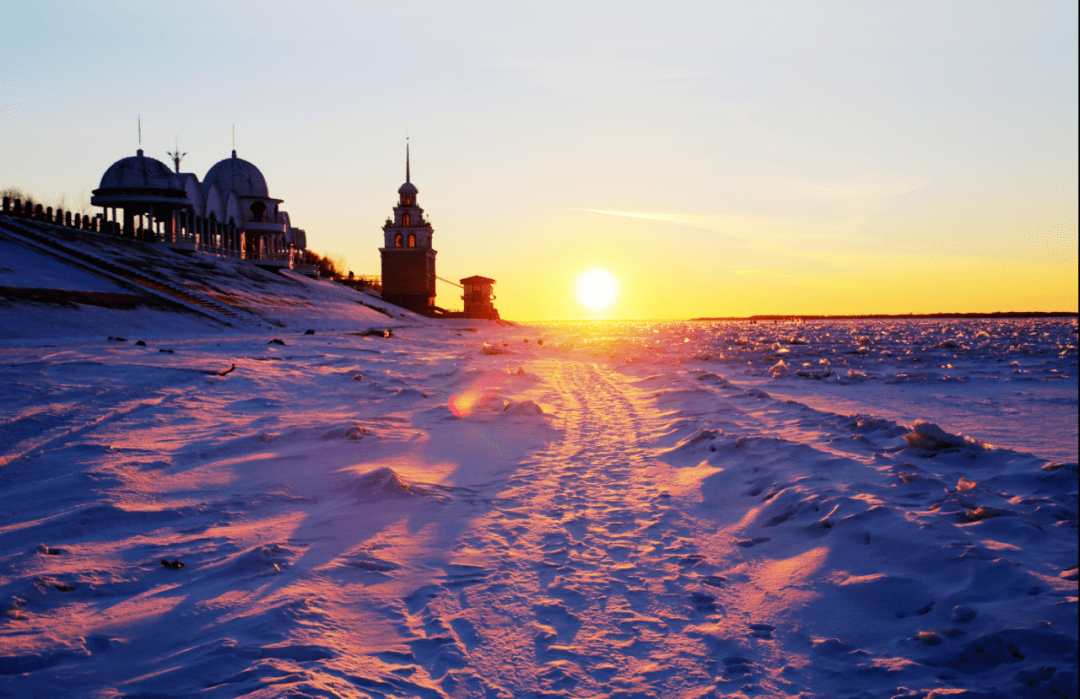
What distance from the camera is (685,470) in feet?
Answer: 22.1

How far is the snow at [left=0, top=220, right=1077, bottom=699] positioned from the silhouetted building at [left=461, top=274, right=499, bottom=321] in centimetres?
6110

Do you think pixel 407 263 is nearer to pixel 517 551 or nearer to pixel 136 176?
pixel 136 176

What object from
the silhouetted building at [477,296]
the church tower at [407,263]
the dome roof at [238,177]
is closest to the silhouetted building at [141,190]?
the dome roof at [238,177]

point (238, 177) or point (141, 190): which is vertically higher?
point (238, 177)

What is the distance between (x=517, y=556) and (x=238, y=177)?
2592 inches

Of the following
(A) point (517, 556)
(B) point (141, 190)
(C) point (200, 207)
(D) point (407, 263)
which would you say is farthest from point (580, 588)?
(D) point (407, 263)

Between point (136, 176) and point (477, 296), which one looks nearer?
point (136, 176)

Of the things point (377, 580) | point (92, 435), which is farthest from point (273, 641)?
point (92, 435)

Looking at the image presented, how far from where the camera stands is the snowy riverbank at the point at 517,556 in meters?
2.91

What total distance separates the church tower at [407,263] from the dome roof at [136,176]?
943 inches

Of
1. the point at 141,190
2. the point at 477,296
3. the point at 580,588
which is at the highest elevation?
the point at 141,190

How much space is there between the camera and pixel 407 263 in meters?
66.4

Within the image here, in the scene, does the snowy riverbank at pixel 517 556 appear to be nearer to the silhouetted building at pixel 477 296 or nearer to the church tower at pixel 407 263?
the church tower at pixel 407 263

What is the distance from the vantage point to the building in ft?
145
